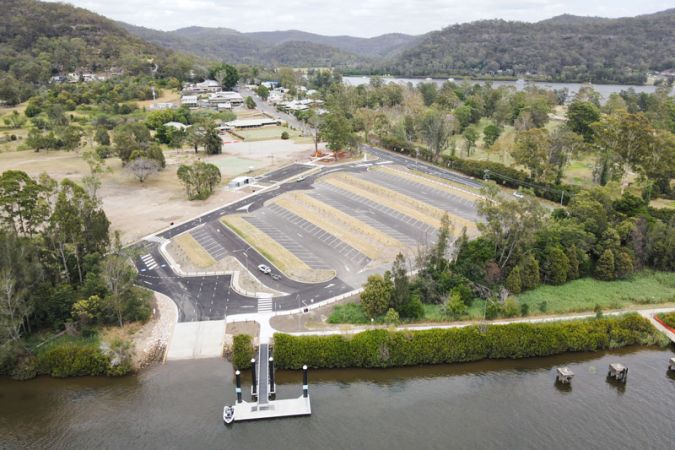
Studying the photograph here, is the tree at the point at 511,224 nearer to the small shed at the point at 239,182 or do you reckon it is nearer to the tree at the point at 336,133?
the small shed at the point at 239,182

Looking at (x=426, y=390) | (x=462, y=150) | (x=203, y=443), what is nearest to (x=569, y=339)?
(x=426, y=390)

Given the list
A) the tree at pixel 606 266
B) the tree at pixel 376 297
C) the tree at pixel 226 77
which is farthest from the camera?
the tree at pixel 226 77

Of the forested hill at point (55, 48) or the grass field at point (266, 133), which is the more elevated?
the forested hill at point (55, 48)

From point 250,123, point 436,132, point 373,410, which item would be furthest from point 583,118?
point 373,410

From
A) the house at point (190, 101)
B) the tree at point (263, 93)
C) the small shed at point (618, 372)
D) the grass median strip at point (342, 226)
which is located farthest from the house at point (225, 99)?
the small shed at point (618, 372)

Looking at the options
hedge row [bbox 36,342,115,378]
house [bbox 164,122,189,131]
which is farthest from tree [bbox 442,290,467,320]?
house [bbox 164,122,189,131]

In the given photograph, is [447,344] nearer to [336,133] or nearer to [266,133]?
[336,133]
